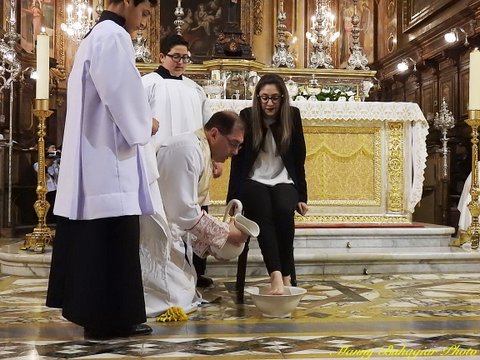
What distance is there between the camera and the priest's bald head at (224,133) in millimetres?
3471

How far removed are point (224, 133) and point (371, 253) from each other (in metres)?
2.29

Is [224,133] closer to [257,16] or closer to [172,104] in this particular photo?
[172,104]

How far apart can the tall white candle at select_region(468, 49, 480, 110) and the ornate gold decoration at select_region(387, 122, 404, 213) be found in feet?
2.34

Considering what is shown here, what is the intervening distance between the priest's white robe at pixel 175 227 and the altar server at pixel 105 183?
376mm

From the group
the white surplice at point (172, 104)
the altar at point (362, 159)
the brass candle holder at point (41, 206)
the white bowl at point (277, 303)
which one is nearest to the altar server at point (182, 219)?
the white bowl at point (277, 303)

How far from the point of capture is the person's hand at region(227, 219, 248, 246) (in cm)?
342

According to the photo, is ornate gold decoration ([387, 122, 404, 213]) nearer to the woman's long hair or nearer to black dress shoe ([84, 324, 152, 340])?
the woman's long hair

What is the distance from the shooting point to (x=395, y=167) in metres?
6.43

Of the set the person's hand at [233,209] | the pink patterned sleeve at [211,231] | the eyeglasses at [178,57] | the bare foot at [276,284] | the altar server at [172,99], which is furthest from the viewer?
the altar server at [172,99]

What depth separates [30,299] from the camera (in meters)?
4.14

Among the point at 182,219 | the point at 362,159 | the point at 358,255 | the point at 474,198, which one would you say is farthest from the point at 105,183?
the point at 474,198

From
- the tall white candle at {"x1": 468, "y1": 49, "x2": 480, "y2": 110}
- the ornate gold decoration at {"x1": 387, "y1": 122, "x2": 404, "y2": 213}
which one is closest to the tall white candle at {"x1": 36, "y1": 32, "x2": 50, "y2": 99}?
the ornate gold decoration at {"x1": 387, "y1": 122, "x2": 404, "y2": 213}

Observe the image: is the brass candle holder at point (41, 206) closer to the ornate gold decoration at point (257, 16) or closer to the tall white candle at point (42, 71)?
the tall white candle at point (42, 71)

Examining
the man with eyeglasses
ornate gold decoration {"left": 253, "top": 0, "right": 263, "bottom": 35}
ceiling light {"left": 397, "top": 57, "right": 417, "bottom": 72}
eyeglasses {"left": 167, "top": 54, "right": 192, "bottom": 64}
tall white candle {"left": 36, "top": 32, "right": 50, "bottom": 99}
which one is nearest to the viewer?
eyeglasses {"left": 167, "top": 54, "right": 192, "bottom": 64}
